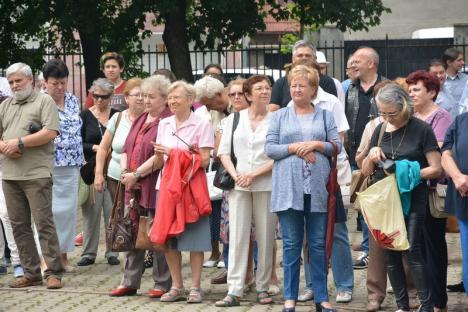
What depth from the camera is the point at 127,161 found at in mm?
10984

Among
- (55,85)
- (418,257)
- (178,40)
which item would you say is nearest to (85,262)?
(55,85)

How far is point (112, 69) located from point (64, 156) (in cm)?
180

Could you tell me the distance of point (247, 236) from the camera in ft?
34.3

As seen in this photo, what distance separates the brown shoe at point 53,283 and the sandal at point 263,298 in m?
2.12

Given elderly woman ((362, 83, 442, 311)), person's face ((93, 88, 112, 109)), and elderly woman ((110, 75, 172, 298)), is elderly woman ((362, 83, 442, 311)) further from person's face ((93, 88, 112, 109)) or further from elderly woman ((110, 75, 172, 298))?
person's face ((93, 88, 112, 109))

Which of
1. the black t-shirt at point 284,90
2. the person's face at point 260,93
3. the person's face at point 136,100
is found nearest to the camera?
the person's face at point 260,93

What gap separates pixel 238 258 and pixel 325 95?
5.29 feet

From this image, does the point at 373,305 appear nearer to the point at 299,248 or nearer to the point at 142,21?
the point at 299,248

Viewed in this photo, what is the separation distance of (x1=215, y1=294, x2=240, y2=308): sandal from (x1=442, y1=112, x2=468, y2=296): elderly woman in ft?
6.96

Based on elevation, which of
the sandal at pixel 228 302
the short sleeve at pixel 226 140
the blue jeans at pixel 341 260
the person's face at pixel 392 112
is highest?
the person's face at pixel 392 112

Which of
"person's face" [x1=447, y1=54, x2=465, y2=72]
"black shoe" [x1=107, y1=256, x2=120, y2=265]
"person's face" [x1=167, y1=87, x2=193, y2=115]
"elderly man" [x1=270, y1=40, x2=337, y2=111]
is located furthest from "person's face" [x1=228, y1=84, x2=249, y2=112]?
"person's face" [x1=447, y1=54, x2=465, y2=72]

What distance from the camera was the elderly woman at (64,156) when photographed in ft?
39.9

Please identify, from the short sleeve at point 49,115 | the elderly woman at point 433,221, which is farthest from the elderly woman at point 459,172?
the short sleeve at point 49,115

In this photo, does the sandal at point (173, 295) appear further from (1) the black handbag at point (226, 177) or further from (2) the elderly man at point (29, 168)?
(2) the elderly man at point (29, 168)
